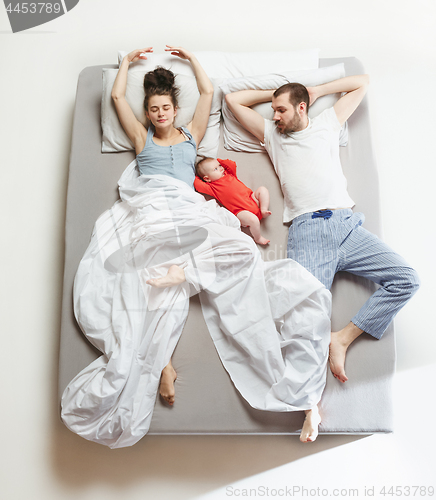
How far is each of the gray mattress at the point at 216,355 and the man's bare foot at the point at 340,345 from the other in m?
0.04

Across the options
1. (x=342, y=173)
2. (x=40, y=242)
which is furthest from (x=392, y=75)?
(x=40, y=242)

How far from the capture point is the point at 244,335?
5.41 feet

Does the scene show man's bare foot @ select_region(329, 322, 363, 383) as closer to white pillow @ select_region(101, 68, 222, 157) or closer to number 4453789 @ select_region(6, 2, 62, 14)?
white pillow @ select_region(101, 68, 222, 157)

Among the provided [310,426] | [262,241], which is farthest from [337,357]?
[262,241]

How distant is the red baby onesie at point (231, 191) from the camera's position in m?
1.85

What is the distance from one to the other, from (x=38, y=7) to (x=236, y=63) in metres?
1.45

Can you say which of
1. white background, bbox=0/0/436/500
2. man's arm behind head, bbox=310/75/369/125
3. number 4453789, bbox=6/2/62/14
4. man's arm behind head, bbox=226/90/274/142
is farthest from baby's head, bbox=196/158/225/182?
number 4453789, bbox=6/2/62/14

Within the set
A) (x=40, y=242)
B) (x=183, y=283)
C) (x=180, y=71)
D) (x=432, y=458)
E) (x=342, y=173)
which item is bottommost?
(x=432, y=458)

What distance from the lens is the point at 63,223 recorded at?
216 centimetres

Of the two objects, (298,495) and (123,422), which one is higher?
(123,422)

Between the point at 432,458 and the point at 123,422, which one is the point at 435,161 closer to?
the point at 432,458

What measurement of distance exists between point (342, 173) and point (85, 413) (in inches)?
60.5

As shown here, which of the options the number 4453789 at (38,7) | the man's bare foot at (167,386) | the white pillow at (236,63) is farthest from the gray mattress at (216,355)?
the number 4453789 at (38,7)

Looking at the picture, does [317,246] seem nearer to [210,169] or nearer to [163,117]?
[210,169]
